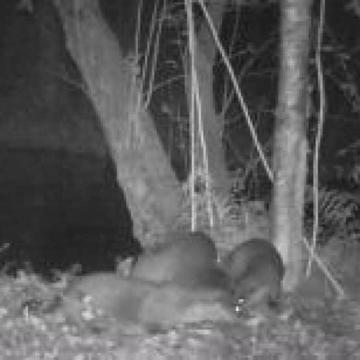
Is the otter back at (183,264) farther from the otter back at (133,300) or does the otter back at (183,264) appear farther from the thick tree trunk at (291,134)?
the thick tree trunk at (291,134)

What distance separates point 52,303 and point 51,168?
16.6m

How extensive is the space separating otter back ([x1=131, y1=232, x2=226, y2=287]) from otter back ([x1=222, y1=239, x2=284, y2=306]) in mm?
163

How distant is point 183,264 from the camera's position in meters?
8.77

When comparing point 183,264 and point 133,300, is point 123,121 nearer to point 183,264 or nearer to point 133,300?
point 183,264

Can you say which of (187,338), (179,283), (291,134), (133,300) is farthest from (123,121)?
(187,338)

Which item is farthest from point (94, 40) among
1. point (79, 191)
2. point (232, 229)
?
point (79, 191)

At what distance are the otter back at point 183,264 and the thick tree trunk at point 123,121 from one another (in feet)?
8.85

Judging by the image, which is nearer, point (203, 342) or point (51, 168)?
point (203, 342)

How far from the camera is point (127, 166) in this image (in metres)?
11.9

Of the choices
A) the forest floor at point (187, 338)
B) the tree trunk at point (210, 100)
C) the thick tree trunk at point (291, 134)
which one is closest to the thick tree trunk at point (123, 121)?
the tree trunk at point (210, 100)

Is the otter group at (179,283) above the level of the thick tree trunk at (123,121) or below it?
below

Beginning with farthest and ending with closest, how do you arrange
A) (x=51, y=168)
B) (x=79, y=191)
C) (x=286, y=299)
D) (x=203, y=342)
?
(x=51, y=168) < (x=79, y=191) < (x=286, y=299) < (x=203, y=342)

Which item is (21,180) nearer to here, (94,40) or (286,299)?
(94,40)

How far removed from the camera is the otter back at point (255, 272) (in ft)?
28.2
